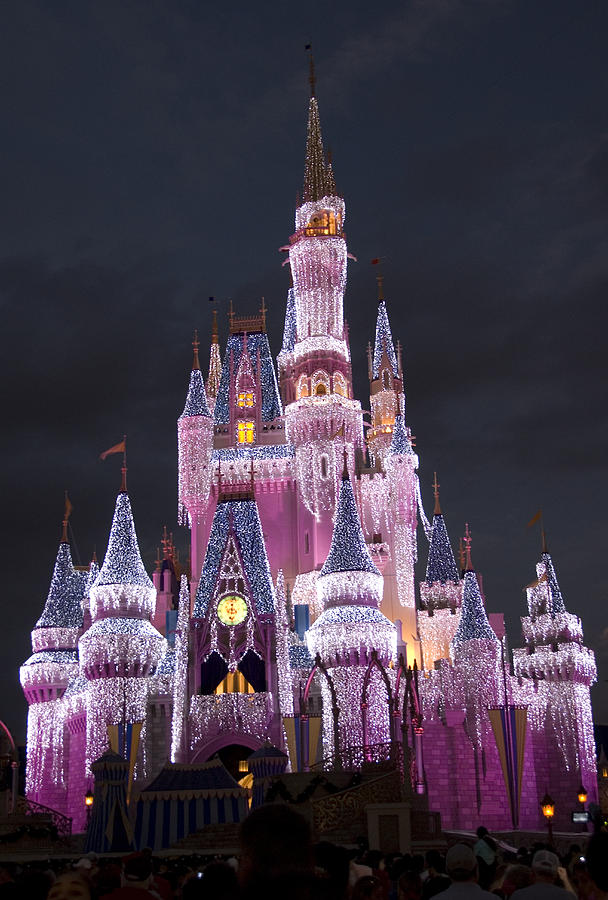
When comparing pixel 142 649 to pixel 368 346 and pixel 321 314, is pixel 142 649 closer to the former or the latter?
pixel 321 314

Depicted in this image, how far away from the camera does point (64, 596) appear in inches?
1673

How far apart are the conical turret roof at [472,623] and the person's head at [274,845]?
34012mm

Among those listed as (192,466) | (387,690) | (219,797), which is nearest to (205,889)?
(219,797)

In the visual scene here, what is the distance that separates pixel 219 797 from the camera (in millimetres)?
22922

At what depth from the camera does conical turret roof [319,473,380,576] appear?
116 ft

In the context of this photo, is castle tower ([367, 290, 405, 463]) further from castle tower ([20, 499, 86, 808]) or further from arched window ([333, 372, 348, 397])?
castle tower ([20, 499, 86, 808])

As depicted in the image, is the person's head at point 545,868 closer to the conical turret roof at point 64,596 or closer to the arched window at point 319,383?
the arched window at point 319,383

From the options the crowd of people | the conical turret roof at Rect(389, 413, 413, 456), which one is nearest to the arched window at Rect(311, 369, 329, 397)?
the conical turret roof at Rect(389, 413, 413, 456)

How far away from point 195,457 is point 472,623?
1365 centimetres

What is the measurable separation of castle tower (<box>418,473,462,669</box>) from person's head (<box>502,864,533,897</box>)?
108 feet

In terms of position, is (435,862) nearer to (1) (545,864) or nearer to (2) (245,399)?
(1) (545,864)

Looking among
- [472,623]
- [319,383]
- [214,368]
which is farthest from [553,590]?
[214,368]

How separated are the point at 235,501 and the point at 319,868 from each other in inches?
1211

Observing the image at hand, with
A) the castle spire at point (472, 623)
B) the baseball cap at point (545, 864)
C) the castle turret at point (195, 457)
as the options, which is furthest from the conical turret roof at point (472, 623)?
the baseball cap at point (545, 864)
